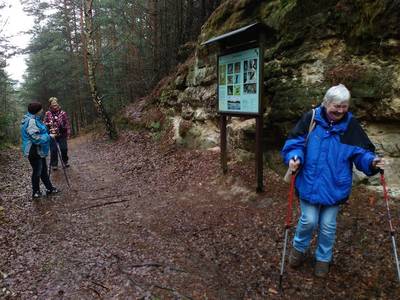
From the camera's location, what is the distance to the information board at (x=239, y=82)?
5.70 m

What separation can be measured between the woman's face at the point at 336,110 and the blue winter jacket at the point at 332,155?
51mm

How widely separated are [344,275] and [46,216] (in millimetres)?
5104

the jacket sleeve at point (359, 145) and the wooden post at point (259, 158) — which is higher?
the jacket sleeve at point (359, 145)

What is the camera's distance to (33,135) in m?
6.32

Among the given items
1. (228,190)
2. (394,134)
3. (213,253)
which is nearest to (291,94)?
(394,134)

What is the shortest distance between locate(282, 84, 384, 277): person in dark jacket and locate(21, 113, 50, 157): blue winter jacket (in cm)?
522

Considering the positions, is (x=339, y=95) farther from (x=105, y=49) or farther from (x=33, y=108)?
(x=105, y=49)

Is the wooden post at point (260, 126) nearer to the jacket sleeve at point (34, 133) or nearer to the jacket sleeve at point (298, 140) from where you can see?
the jacket sleeve at point (298, 140)

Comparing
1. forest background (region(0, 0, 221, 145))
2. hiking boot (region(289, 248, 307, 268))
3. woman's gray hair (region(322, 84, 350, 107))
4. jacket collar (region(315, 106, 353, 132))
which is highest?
forest background (region(0, 0, 221, 145))

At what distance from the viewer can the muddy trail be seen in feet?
11.5

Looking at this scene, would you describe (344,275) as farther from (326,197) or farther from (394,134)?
(394,134)

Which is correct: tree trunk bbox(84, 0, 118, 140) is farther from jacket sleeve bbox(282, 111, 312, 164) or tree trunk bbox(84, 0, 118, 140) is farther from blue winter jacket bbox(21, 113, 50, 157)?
jacket sleeve bbox(282, 111, 312, 164)

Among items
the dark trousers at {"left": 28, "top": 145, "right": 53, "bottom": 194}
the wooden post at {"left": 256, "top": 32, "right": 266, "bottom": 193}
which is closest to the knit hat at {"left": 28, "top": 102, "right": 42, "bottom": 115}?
the dark trousers at {"left": 28, "top": 145, "right": 53, "bottom": 194}

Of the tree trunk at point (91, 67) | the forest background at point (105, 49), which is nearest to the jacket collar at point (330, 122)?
the forest background at point (105, 49)
